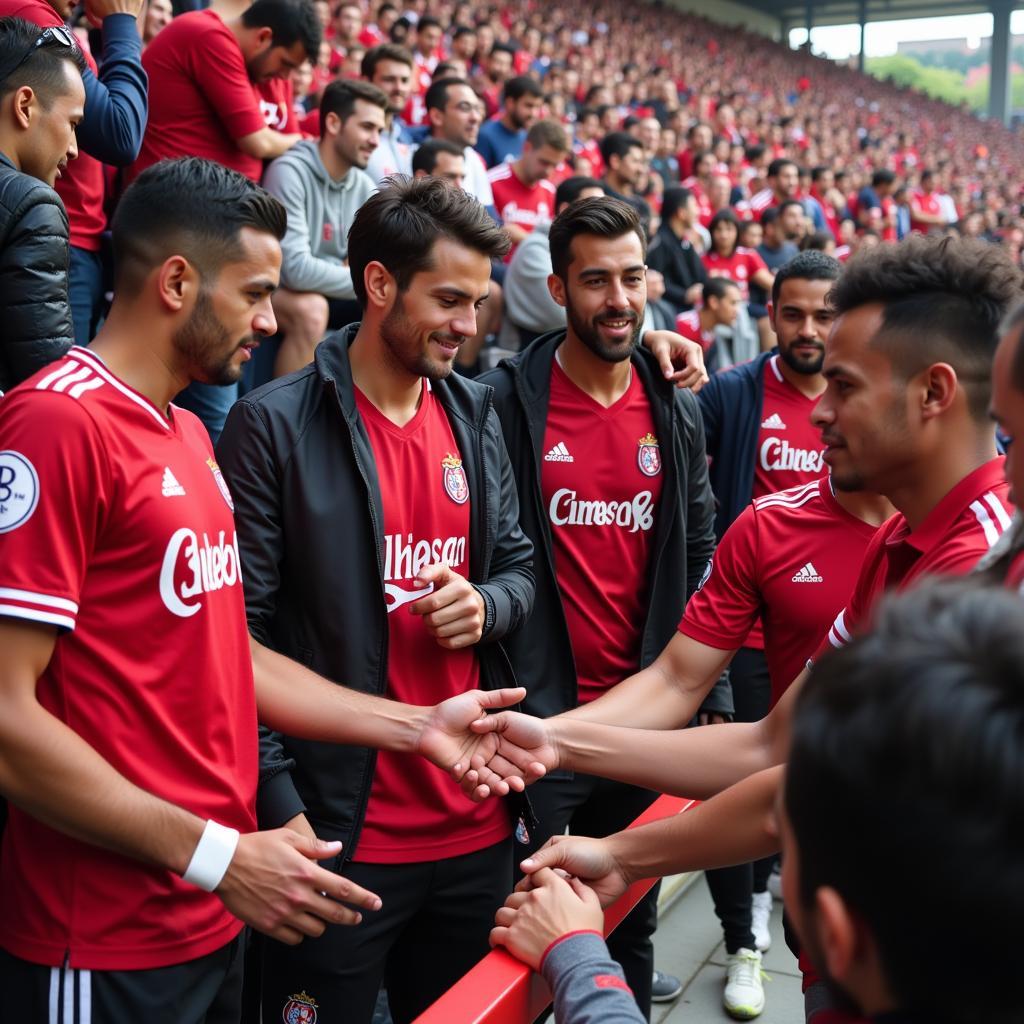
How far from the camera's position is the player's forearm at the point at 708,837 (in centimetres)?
201

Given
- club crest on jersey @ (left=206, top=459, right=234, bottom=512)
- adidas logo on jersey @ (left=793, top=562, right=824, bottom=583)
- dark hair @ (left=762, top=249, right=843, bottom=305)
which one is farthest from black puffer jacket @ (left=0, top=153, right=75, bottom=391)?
dark hair @ (left=762, top=249, right=843, bottom=305)

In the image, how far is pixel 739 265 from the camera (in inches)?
409

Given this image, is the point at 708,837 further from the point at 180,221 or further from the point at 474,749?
the point at 180,221

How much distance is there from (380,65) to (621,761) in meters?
5.62

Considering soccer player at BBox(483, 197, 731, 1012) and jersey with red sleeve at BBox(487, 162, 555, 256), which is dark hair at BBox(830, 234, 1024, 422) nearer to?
soccer player at BBox(483, 197, 731, 1012)

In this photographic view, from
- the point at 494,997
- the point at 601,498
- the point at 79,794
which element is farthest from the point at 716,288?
the point at 494,997

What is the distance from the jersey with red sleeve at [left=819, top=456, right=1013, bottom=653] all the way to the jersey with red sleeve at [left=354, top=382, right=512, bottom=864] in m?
1.00

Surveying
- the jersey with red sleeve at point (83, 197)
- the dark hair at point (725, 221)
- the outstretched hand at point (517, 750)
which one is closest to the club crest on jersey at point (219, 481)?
the outstretched hand at point (517, 750)

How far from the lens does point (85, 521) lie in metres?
1.88

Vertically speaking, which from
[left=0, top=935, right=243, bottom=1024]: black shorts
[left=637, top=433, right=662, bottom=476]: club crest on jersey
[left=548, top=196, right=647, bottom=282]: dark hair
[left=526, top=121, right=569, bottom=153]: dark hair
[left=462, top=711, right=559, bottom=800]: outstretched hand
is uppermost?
[left=526, top=121, right=569, bottom=153]: dark hair

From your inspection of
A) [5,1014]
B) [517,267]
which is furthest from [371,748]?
[517,267]

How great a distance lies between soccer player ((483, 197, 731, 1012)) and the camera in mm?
3422

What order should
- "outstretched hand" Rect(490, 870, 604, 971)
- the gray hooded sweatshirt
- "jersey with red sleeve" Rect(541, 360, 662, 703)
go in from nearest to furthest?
1. "outstretched hand" Rect(490, 870, 604, 971)
2. "jersey with red sleeve" Rect(541, 360, 662, 703)
3. the gray hooded sweatshirt

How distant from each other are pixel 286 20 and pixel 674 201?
4.61 meters
